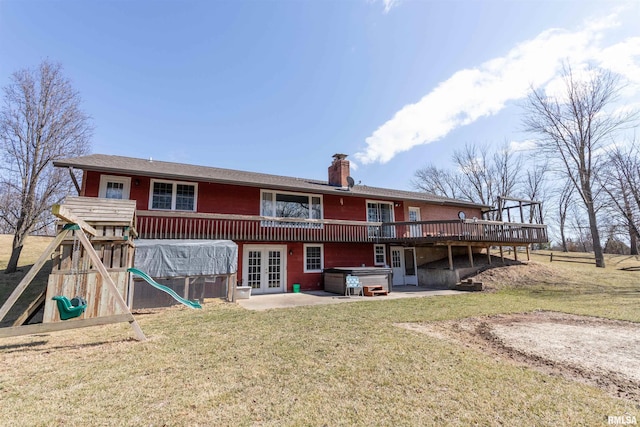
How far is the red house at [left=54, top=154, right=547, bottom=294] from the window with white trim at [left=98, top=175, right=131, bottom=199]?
0.03 metres

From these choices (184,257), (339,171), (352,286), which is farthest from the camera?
(339,171)

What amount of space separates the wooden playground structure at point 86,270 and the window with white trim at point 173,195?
3871 millimetres

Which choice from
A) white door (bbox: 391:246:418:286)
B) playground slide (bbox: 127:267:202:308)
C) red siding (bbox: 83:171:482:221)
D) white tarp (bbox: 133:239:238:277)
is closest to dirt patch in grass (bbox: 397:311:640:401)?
playground slide (bbox: 127:267:202:308)

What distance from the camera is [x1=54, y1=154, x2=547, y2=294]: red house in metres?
10.5

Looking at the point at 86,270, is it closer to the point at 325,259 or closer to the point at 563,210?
the point at 325,259

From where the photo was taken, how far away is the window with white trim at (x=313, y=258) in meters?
13.3

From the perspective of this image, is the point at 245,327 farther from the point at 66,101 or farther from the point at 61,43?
the point at 66,101

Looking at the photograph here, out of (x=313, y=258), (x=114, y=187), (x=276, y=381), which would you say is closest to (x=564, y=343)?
(x=276, y=381)

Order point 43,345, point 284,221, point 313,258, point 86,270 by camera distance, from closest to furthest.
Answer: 1. point 43,345
2. point 86,270
3. point 284,221
4. point 313,258

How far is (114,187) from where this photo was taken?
10.4 meters

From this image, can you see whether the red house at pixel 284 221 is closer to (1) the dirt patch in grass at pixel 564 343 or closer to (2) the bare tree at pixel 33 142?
(2) the bare tree at pixel 33 142

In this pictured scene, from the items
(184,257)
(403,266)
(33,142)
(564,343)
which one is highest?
(33,142)

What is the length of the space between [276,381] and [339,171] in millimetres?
13568

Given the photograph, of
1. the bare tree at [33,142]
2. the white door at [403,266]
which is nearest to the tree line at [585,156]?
the white door at [403,266]
